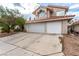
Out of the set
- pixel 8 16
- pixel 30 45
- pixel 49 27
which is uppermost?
pixel 8 16

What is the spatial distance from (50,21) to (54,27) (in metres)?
0.10

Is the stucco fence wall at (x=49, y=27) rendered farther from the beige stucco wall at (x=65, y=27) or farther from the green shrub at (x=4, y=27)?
the green shrub at (x=4, y=27)

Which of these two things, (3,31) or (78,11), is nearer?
(78,11)

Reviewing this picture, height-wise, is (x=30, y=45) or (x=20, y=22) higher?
(x=20, y=22)

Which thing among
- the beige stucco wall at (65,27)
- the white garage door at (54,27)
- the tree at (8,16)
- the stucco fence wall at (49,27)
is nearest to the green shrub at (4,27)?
the tree at (8,16)

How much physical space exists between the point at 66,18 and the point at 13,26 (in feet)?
2.52

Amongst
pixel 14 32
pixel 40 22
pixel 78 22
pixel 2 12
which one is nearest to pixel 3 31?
pixel 14 32

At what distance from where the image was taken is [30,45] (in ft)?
5.42

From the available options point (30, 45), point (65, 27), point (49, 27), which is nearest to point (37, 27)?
point (49, 27)

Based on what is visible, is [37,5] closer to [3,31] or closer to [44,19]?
[44,19]

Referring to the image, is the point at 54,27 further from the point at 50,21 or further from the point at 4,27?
the point at 4,27

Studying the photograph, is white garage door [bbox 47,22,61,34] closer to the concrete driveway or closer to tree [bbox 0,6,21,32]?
the concrete driveway

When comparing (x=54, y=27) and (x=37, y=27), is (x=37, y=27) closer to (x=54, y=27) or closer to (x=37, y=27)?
(x=37, y=27)

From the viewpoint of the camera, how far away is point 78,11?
5.29 ft
